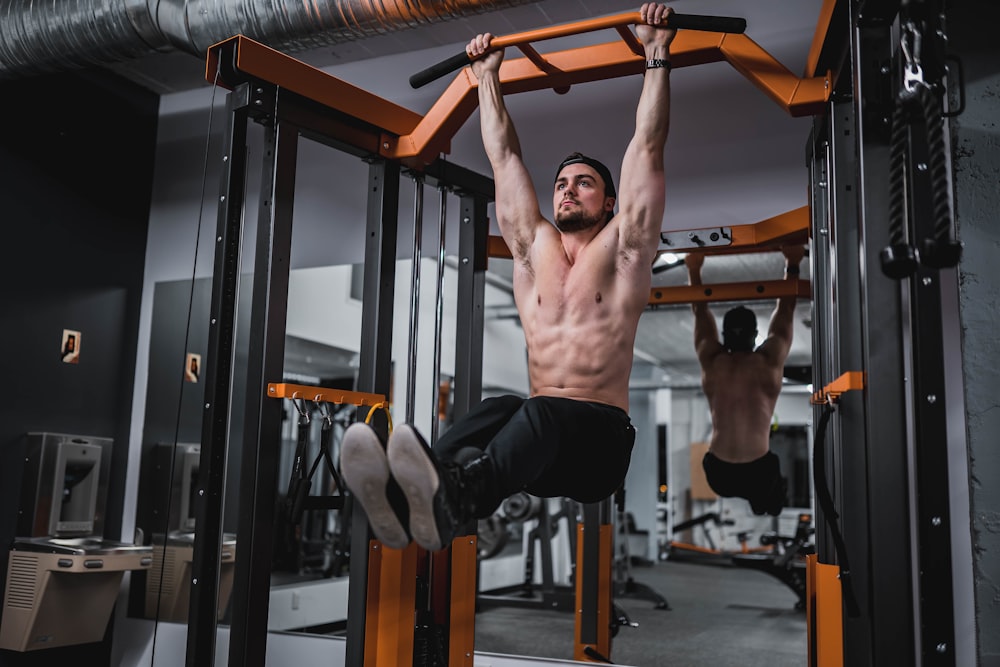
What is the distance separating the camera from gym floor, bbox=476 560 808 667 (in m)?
4.68

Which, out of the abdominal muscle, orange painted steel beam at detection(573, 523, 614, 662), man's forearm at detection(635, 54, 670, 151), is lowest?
orange painted steel beam at detection(573, 523, 614, 662)

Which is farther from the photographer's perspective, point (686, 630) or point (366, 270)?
point (686, 630)

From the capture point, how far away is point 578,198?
3018 millimetres

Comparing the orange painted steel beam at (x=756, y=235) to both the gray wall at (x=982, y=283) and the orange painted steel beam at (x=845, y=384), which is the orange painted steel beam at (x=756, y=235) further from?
the orange painted steel beam at (x=845, y=384)

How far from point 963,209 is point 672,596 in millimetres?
5659

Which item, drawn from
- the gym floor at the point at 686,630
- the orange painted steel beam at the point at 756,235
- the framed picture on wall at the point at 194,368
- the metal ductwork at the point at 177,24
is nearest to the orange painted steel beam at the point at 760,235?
the orange painted steel beam at the point at 756,235

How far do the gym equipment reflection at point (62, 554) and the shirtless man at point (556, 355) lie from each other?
2481mm

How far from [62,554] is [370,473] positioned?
2820 mm

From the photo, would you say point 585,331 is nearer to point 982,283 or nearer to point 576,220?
point 576,220

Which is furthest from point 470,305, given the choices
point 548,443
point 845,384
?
point 845,384

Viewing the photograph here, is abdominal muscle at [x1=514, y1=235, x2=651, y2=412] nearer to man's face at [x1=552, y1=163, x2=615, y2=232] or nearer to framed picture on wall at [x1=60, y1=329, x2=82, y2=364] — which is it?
man's face at [x1=552, y1=163, x2=615, y2=232]

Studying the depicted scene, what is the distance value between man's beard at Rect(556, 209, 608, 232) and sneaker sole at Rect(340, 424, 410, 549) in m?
1.20

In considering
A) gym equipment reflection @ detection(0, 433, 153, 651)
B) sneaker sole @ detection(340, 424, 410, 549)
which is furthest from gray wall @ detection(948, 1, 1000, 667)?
gym equipment reflection @ detection(0, 433, 153, 651)

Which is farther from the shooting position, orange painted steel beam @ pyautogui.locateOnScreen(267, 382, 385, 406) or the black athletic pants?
orange painted steel beam @ pyautogui.locateOnScreen(267, 382, 385, 406)
